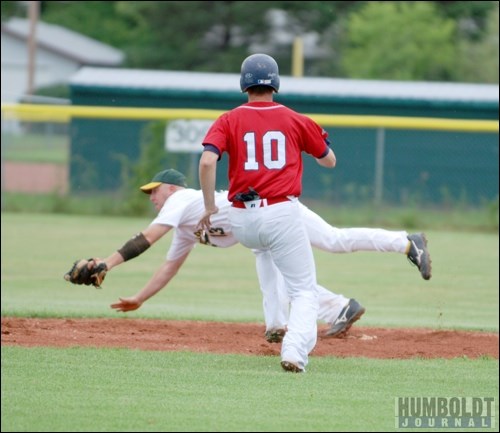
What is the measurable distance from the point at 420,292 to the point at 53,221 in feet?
27.5

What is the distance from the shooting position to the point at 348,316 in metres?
8.91

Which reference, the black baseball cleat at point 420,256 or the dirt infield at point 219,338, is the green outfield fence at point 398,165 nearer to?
the dirt infield at point 219,338

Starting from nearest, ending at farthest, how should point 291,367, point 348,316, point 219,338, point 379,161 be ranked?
point 291,367, point 348,316, point 219,338, point 379,161

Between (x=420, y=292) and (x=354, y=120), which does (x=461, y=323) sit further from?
(x=354, y=120)

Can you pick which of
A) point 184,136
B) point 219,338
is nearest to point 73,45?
point 184,136

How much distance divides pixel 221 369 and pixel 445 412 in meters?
1.74

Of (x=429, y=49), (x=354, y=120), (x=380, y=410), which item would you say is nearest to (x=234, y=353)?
(x=380, y=410)

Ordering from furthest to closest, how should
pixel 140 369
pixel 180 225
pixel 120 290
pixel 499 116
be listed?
pixel 499 116 < pixel 120 290 < pixel 180 225 < pixel 140 369

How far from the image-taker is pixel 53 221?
19609 mm

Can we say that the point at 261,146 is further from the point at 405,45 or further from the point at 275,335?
the point at 405,45

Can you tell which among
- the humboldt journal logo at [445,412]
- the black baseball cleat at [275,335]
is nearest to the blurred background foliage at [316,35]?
the black baseball cleat at [275,335]

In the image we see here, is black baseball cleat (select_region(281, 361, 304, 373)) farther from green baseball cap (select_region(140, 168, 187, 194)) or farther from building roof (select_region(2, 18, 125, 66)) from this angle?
building roof (select_region(2, 18, 125, 66))

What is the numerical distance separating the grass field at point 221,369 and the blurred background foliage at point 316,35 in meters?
11.8

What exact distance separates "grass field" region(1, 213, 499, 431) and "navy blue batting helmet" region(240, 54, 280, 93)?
1806 millimetres
